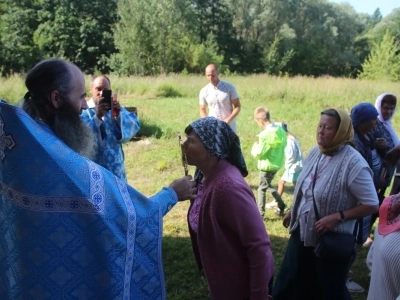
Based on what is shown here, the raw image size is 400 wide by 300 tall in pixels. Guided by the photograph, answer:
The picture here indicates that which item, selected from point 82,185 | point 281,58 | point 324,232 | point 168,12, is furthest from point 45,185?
point 281,58

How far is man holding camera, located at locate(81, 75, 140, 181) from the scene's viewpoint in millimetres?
3561

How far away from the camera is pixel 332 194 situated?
9.39 feet

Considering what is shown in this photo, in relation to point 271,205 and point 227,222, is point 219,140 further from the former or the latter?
point 271,205

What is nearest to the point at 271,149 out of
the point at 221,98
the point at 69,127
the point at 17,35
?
the point at 221,98

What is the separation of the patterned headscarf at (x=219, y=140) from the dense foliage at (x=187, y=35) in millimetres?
27746

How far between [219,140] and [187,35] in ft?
120

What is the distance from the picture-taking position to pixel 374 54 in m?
35.2

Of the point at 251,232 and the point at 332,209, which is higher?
the point at 251,232

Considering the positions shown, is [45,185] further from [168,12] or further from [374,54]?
[374,54]

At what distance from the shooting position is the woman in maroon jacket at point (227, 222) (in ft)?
6.93

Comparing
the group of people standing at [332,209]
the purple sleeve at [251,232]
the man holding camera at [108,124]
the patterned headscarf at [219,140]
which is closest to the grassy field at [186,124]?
the group of people standing at [332,209]

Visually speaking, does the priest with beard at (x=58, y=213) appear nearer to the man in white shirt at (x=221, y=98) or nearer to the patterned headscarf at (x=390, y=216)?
the patterned headscarf at (x=390, y=216)

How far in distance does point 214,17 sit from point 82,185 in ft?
158

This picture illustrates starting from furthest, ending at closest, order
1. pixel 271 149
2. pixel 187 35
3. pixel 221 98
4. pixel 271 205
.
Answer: pixel 187 35 < pixel 221 98 < pixel 271 205 < pixel 271 149
